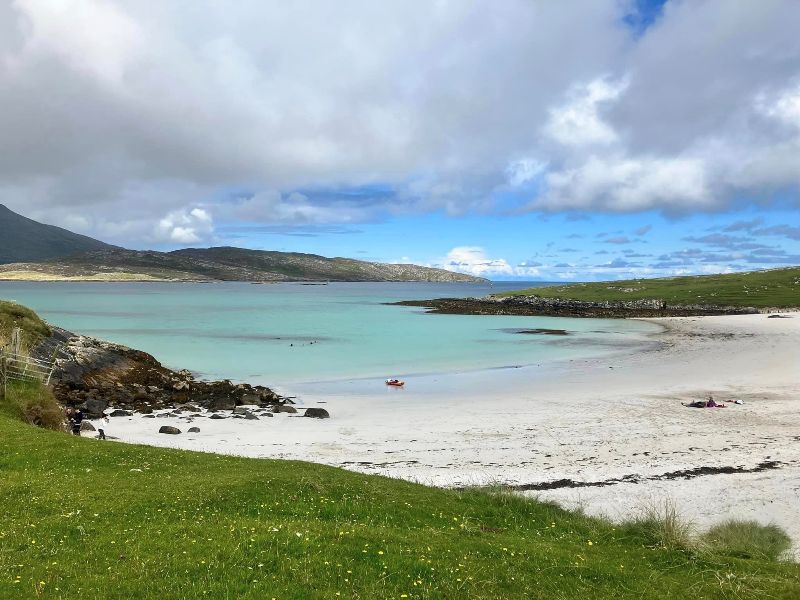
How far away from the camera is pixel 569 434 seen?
29.3 meters

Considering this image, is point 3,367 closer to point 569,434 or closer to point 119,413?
point 119,413

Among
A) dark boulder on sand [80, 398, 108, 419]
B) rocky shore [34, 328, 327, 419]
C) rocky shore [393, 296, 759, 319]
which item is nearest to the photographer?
dark boulder on sand [80, 398, 108, 419]

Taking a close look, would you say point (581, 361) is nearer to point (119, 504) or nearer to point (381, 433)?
point (381, 433)

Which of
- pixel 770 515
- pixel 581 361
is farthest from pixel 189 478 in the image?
pixel 581 361

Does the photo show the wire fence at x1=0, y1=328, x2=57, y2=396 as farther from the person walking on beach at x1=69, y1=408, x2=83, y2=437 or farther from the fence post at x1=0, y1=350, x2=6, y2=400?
the person walking on beach at x1=69, y1=408, x2=83, y2=437

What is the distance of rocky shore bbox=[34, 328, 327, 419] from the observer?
37.0 m

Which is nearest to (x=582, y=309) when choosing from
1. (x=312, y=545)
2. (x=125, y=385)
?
(x=125, y=385)

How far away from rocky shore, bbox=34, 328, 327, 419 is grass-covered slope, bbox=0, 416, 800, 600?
1929 cm

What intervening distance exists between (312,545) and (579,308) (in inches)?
5274

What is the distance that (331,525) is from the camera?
12492 mm

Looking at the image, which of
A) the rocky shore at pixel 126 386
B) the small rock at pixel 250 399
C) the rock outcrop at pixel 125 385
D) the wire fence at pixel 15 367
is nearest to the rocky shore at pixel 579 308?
the rocky shore at pixel 126 386

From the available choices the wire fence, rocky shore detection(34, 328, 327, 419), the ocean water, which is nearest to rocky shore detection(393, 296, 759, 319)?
the ocean water

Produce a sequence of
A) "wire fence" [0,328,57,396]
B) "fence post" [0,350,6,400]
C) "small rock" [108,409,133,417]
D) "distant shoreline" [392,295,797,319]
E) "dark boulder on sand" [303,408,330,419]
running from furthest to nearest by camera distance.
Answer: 1. "distant shoreline" [392,295,797,319]
2. "small rock" [108,409,133,417]
3. "dark boulder on sand" [303,408,330,419]
4. "wire fence" [0,328,57,396]
5. "fence post" [0,350,6,400]

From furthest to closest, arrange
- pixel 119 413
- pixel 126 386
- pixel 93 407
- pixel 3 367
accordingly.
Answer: pixel 126 386 < pixel 93 407 < pixel 119 413 < pixel 3 367
